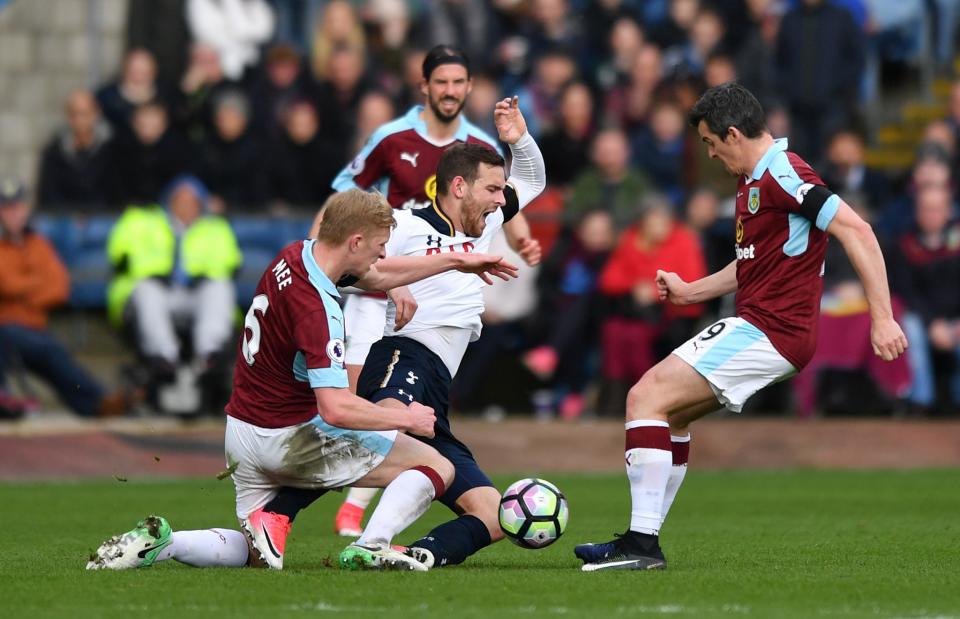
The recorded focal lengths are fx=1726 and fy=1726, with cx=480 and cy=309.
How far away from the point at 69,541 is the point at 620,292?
7.40 m

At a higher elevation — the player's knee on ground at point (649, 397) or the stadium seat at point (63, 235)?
the stadium seat at point (63, 235)

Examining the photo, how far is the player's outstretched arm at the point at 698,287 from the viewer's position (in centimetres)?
843

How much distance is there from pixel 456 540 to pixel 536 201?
28.9 ft

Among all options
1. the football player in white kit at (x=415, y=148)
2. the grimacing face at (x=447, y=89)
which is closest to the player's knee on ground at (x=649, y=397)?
the football player in white kit at (x=415, y=148)

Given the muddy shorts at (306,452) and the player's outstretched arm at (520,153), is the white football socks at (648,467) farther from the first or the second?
the player's outstretched arm at (520,153)

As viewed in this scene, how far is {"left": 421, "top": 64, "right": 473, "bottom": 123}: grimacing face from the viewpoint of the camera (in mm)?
10195

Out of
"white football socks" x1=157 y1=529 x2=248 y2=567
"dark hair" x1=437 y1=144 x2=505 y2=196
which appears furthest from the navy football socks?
"dark hair" x1=437 y1=144 x2=505 y2=196

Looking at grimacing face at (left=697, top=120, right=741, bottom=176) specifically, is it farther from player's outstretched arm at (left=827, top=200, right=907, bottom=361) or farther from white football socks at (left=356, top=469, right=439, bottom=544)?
white football socks at (left=356, top=469, right=439, bottom=544)

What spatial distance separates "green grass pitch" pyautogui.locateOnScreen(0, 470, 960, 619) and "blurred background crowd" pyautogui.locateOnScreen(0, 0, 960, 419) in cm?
330

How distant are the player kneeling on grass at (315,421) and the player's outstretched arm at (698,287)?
2.96ft

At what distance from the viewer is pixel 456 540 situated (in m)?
8.02

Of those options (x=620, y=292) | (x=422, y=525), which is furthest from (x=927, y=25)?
(x=422, y=525)

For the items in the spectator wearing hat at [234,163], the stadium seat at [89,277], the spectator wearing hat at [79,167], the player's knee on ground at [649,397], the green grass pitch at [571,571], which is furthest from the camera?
the spectator wearing hat at [79,167]

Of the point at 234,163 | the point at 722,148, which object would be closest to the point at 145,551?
the point at 722,148
